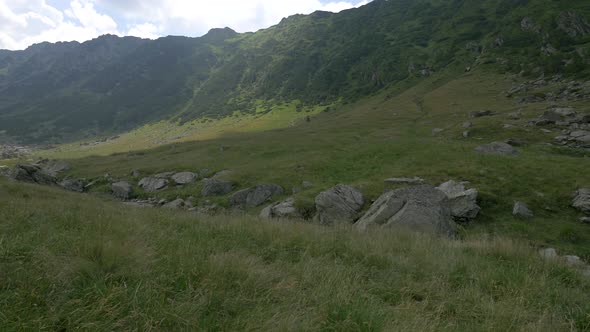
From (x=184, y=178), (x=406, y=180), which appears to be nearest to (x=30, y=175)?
(x=184, y=178)

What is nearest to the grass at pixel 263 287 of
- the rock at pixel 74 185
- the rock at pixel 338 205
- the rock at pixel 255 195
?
the rock at pixel 338 205

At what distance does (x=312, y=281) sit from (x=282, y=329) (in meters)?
1.66

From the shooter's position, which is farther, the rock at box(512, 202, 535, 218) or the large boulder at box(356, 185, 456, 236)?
the rock at box(512, 202, 535, 218)

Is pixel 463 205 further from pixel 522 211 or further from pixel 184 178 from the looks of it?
pixel 184 178

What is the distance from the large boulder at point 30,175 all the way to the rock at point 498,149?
4334 centimetres

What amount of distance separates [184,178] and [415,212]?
27.6 meters

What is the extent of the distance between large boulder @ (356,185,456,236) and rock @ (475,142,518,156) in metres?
14.0

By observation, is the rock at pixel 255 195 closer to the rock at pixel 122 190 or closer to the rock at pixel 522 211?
the rock at pixel 122 190

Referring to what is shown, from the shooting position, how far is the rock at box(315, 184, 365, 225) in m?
16.3

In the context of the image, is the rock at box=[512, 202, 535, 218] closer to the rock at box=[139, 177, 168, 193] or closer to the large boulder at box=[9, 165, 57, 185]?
the rock at box=[139, 177, 168, 193]

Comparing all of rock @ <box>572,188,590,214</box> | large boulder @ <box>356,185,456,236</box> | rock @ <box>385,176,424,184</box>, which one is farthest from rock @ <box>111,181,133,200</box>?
rock @ <box>572,188,590,214</box>

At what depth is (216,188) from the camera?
95.0ft

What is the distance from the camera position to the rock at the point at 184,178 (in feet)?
111

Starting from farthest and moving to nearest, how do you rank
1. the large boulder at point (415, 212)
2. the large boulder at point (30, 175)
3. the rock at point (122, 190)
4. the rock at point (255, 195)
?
the rock at point (122, 190) < the large boulder at point (30, 175) < the rock at point (255, 195) < the large boulder at point (415, 212)
